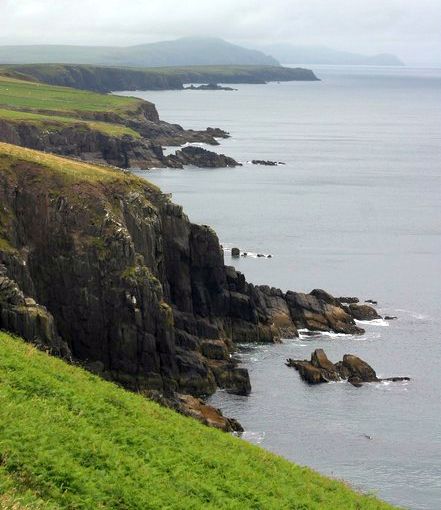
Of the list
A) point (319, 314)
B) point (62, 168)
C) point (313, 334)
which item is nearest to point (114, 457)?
point (62, 168)

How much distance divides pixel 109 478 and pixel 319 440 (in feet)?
110

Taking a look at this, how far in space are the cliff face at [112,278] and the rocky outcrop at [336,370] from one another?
4880 millimetres

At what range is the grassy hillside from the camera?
1056 inches

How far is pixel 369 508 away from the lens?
37812 mm

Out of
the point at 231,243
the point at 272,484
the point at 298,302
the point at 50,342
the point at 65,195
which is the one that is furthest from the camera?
the point at 231,243

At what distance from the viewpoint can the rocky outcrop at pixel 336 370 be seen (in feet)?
236

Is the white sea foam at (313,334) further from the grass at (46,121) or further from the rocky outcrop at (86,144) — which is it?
the grass at (46,121)

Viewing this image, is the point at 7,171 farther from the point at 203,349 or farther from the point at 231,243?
the point at 231,243

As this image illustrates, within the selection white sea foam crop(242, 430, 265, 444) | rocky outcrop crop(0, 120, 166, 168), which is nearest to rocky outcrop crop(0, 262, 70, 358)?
white sea foam crop(242, 430, 265, 444)

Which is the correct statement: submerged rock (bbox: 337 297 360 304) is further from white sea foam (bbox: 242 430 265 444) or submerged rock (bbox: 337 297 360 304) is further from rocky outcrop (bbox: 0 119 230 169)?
rocky outcrop (bbox: 0 119 230 169)

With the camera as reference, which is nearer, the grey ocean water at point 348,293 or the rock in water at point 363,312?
the grey ocean water at point 348,293

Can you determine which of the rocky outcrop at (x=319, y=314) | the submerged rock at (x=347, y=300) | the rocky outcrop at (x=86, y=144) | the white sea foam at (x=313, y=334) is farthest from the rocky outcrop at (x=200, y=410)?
the rocky outcrop at (x=86, y=144)

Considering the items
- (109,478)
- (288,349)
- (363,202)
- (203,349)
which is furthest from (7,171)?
(363,202)

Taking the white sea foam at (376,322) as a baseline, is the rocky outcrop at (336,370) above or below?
above
